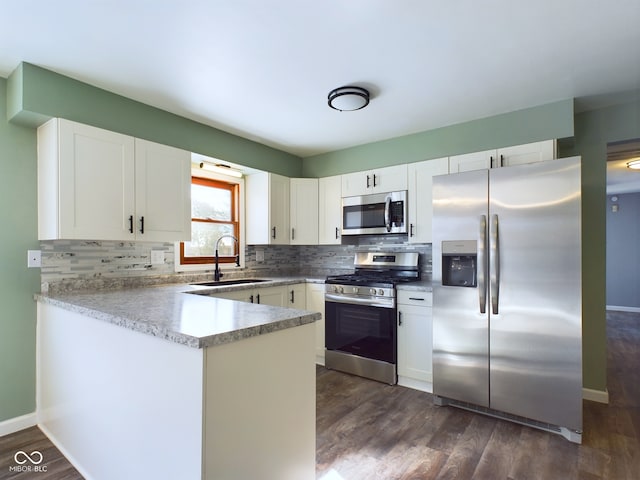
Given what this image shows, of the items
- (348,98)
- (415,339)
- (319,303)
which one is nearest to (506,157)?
(348,98)

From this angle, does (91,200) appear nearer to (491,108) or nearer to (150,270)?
(150,270)

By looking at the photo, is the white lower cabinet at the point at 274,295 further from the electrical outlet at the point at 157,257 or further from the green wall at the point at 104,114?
the green wall at the point at 104,114

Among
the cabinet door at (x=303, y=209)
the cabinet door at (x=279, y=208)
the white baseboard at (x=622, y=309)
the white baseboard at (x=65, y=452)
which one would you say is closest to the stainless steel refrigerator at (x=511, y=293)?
the cabinet door at (x=303, y=209)

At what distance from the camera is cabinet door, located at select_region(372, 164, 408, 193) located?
3395mm

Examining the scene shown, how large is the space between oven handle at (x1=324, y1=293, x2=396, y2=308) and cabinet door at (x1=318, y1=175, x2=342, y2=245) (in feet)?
2.29

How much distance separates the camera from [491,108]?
2.78m

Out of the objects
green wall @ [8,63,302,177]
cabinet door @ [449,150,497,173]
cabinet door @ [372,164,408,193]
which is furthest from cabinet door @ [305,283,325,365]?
cabinet door @ [449,150,497,173]

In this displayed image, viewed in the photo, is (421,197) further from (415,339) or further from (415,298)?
(415,339)

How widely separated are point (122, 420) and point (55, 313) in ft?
3.40

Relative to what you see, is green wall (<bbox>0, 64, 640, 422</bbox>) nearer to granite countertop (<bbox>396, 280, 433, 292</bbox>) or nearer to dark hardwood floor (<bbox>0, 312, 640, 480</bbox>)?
dark hardwood floor (<bbox>0, 312, 640, 480</bbox>)

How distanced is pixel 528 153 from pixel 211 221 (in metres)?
3.00

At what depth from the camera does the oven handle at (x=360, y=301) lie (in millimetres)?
3068

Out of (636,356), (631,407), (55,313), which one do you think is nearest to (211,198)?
(55,313)

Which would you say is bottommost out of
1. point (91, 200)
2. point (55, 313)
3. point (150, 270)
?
point (55, 313)
